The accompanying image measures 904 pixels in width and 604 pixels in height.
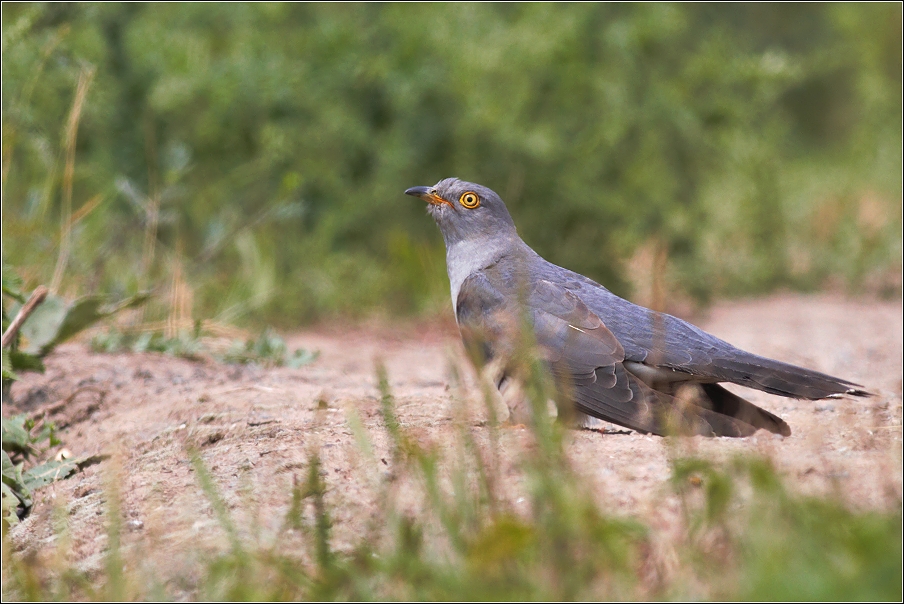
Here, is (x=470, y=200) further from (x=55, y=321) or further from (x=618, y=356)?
(x=55, y=321)

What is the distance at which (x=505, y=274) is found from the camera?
15.4 feet

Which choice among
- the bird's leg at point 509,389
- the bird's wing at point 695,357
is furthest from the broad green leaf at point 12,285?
the bird's wing at point 695,357

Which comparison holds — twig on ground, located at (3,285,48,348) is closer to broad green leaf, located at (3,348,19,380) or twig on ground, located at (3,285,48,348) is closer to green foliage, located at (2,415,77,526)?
broad green leaf, located at (3,348,19,380)

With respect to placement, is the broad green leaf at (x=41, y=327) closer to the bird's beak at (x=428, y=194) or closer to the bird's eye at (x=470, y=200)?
the bird's beak at (x=428, y=194)

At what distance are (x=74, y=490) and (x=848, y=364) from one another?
440 cm

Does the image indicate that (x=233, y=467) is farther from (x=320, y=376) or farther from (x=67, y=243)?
(x=67, y=243)

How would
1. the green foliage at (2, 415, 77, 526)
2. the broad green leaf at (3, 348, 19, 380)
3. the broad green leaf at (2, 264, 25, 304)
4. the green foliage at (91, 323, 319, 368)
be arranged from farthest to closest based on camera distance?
the green foliage at (91, 323, 319, 368)
the broad green leaf at (2, 264, 25, 304)
the broad green leaf at (3, 348, 19, 380)
the green foliage at (2, 415, 77, 526)

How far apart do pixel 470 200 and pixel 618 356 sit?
1.46 m

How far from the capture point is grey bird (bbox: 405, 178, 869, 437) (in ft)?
12.6

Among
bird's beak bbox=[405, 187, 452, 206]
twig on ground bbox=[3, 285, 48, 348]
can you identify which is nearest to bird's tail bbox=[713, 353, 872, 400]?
bird's beak bbox=[405, 187, 452, 206]

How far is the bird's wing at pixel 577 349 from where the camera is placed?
3.81 metres

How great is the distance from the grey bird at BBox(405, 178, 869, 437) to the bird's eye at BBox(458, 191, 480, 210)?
406 millimetres

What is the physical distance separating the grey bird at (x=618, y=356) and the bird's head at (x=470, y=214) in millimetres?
281

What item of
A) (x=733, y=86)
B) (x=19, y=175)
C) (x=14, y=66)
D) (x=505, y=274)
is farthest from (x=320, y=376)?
(x=733, y=86)
